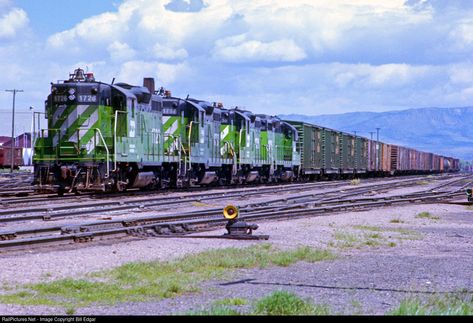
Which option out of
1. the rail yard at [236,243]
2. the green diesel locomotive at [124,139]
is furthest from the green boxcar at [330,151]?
the rail yard at [236,243]

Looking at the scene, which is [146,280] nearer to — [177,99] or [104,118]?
[104,118]

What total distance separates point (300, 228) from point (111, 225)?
12.7 feet

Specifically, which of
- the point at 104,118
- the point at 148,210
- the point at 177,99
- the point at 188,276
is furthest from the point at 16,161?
the point at 188,276

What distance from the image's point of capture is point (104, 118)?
24297 millimetres

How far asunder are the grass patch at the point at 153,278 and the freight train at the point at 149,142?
13.1 m

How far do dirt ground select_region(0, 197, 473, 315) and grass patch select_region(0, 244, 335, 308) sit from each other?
250 mm

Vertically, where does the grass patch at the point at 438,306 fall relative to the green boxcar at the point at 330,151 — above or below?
below

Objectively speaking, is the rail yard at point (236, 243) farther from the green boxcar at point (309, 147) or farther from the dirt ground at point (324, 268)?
the green boxcar at point (309, 147)

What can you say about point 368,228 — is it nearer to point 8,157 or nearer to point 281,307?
point 281,307

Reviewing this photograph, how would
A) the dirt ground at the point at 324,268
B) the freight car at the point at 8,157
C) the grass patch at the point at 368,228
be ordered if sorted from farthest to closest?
the freight car at the point at 8,157
the grass patch at the point at 368,228
the dirt ground at the point at 324,268

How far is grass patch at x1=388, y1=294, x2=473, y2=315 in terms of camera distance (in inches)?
241

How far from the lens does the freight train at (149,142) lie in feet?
78.5

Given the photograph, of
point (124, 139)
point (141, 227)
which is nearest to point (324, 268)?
point (141, 227)

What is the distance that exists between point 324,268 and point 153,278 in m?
2.36
